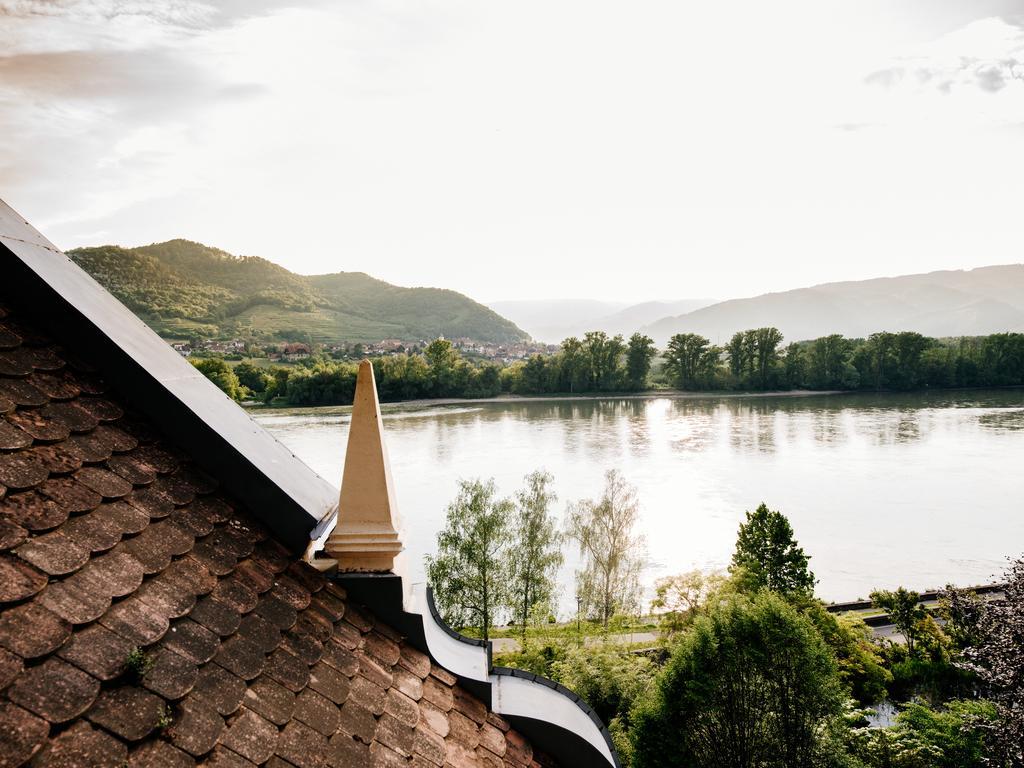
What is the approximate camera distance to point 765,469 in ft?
172

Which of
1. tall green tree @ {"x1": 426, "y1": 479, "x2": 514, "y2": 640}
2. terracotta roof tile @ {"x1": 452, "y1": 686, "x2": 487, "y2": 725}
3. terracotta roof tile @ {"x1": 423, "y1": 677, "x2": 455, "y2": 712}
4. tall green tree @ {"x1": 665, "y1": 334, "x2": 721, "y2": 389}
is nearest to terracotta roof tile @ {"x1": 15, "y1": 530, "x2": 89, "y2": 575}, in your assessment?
terracotta roof tile @ {"x1": 423, "y1": 677, "x2": 455, "y2": 712}

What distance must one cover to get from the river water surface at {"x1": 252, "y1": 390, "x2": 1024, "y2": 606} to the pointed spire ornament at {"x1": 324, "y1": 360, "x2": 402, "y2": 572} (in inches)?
1247

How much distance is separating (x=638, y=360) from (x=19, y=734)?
346 ft

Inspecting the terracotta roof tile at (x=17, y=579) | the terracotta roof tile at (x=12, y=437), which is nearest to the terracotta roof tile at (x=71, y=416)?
the terracotta roof tile at (x=12, y=437)

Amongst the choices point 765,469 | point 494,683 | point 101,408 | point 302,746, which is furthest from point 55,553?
point 765,469

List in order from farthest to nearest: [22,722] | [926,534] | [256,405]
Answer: [256,405] < [926,534] < [22,722]

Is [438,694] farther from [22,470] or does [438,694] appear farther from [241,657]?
[22,470]

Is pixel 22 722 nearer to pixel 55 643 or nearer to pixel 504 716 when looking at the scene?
pixel 55 643

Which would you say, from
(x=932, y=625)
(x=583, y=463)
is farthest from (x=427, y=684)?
(x=583, y=463)

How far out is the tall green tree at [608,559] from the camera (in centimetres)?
2994

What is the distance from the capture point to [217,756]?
6.28ft

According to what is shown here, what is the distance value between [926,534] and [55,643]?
46649mm

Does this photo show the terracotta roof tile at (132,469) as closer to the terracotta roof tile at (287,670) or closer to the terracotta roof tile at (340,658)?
the terracotta roof tile at (287,670)

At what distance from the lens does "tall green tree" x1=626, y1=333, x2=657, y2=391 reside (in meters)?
103
